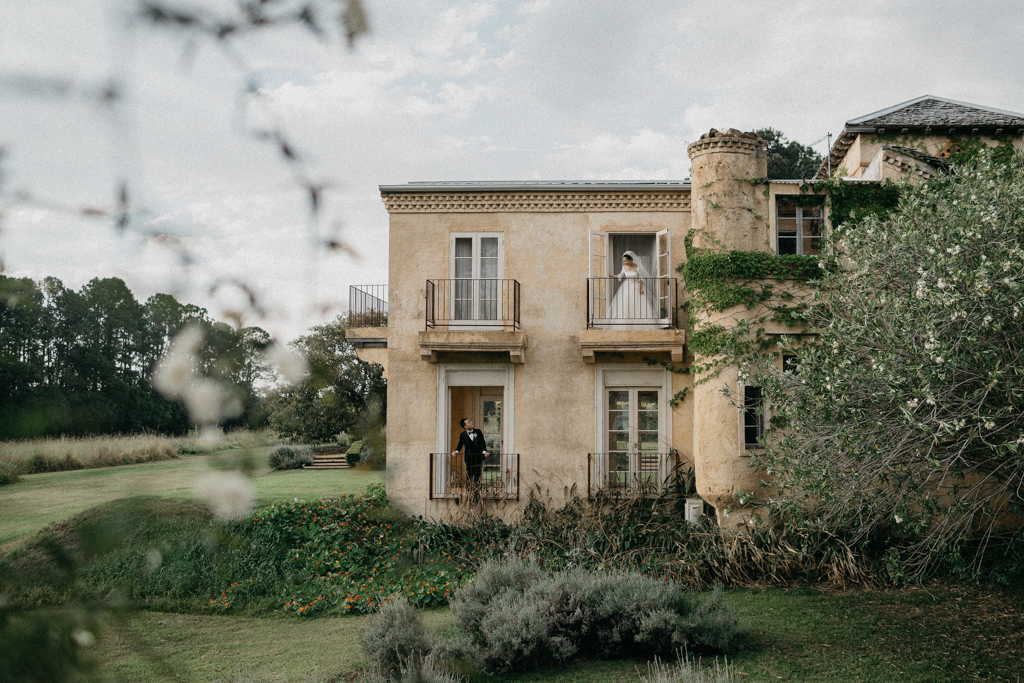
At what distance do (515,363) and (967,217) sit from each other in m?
8.41

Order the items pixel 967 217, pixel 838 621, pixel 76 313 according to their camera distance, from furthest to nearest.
→ pixel 838 621 < pixel 967 217 < pixel 76 313

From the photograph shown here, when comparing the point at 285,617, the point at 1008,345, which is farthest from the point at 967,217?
the point at 285,617

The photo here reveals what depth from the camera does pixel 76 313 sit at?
1.07 m

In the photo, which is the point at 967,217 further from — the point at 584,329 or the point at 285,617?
the point at 285,617

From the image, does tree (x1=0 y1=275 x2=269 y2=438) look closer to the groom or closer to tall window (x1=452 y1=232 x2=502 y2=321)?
the groom

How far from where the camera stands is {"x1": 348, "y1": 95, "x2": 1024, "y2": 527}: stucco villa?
13719 mm

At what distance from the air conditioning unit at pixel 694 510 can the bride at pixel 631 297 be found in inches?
148

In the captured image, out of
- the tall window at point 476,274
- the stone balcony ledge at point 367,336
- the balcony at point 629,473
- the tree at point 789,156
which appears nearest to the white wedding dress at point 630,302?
the tall window at point 476,274

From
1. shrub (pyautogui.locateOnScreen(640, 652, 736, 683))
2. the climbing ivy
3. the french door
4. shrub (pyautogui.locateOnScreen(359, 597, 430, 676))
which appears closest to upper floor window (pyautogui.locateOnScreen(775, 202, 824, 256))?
the climbing ivy

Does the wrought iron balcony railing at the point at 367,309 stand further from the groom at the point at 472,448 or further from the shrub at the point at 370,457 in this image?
the shrub at the point at 370,457

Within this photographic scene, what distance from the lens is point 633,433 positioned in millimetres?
14078

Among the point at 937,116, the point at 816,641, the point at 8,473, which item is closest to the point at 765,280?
the point at 937,116

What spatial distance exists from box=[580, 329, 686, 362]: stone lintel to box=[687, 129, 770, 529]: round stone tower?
1.97 feet

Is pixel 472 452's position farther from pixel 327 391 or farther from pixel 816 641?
pixel 327 391
